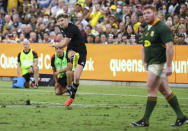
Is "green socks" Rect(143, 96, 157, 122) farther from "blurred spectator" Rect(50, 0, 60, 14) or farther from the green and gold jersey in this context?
"blurred spectator" Rect(50, 0, 60, 14)

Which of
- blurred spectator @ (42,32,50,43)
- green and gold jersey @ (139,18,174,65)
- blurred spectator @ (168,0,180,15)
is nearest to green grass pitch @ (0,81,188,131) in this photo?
green and gold jersey @ (139,18,174,65)

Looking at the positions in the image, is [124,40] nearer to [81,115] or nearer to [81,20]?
[81,20]

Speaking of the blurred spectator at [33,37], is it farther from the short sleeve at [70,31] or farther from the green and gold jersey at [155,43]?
the green and gold jersey at [155,43]

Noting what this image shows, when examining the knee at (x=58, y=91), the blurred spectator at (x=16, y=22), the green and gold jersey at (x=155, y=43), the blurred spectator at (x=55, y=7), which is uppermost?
the green and gold jersey at (x=155, y=43)

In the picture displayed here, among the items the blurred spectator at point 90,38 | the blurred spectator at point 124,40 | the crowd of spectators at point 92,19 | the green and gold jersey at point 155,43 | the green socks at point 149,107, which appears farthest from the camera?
the blurred spectator at point 90,38

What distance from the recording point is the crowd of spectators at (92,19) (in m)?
22.7

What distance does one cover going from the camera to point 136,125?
9.23 meters

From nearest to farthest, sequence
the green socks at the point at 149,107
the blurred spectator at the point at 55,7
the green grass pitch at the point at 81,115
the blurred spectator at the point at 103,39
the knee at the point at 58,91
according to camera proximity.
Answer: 1. the green grass pitch at the point at 81,115
2. the green socks at the point at 149,107
3. the knee at the point at 58,91
4. the blurred spectator at the point at 103,39
5. the blurred spectator at the point at 55,7

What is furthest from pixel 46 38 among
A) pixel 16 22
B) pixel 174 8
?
pixel 174 8

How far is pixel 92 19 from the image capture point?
2638cm

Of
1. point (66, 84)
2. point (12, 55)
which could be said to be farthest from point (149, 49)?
point (12, 55)

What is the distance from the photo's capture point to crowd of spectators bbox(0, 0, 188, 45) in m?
22.7

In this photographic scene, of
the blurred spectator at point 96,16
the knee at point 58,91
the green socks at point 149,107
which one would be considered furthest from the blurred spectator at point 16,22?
the green socks at point 149,107

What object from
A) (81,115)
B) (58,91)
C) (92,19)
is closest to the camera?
(81,115)
